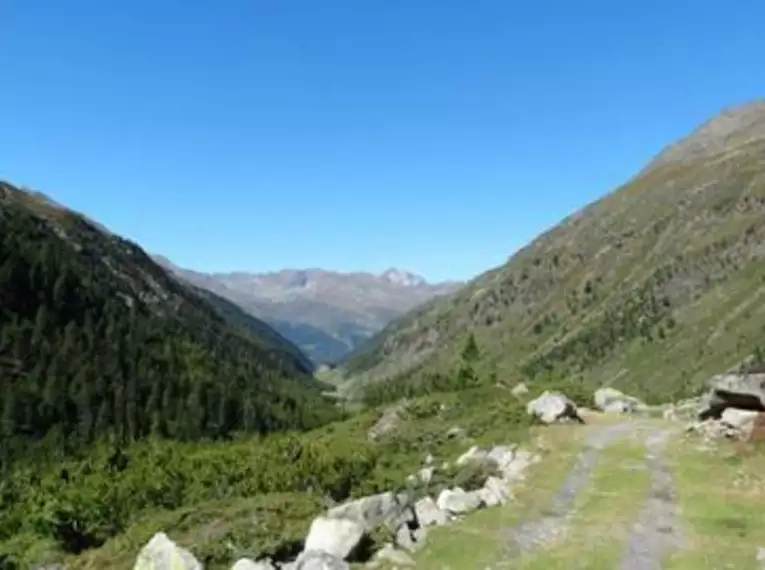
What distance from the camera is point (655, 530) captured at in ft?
102

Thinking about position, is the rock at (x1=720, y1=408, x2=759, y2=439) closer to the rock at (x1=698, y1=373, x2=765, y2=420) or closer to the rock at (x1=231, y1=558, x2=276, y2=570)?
the rock at (x1=698, y1=373, x2=765, y2=420)

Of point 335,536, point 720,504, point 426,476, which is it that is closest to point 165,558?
point 335,536

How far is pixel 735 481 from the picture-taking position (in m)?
37.9

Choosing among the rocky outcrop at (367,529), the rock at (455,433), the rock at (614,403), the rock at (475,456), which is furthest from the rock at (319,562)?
the rock at (614,403)

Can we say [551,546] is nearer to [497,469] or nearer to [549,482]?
[549,482]

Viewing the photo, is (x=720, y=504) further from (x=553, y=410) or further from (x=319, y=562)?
(x=553, y=410)

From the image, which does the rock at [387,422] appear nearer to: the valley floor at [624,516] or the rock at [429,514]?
the valley floor at [624,516]

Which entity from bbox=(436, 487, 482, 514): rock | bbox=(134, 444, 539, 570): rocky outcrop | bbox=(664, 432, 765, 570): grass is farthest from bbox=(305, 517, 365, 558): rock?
bbox=(664, 432, 765, 570): grass

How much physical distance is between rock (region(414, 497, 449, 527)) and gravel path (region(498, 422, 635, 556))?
10.6 ft

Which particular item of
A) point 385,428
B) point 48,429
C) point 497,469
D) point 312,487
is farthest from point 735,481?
point 48,429

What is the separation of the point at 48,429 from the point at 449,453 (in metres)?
143

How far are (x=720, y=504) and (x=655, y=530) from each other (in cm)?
482

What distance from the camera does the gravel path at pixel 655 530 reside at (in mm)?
27391

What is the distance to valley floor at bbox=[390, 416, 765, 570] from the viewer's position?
27984 mm
